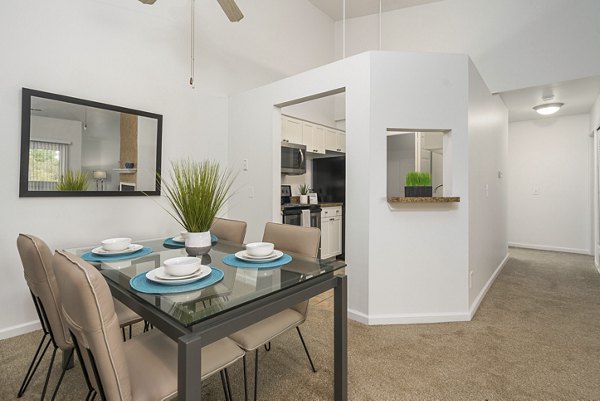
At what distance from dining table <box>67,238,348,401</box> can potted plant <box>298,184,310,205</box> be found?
2815 millimetres

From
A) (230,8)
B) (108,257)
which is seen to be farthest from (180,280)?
(230,8)

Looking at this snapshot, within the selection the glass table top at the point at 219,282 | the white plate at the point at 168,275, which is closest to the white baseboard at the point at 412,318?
the glass table top at the point at 219,282

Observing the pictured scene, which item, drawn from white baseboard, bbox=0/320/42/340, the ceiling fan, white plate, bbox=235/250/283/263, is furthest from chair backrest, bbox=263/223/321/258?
white baseboard, bbox=0/320/42/340

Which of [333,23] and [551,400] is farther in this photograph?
[333,23]

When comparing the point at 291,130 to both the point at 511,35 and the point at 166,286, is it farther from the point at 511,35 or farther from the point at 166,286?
the point at 166,286

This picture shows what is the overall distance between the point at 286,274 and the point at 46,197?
2230mm

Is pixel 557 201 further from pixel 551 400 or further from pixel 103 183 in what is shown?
pixel 103 183

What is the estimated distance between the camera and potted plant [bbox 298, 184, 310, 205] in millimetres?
4539

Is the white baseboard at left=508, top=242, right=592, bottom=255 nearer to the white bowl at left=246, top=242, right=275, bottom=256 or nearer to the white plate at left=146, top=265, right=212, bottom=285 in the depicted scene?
the white bowl at left=246, top=242, right=275, bottom=256

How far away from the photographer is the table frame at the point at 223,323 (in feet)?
2.95

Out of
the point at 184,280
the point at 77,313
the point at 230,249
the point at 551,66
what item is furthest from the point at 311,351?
the point at 551,66

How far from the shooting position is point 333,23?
565cm

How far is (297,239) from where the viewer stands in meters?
1.87

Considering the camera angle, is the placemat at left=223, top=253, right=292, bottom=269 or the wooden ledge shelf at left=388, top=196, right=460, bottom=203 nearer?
the placemat at left=223, top=253, right=292, bottom=269
